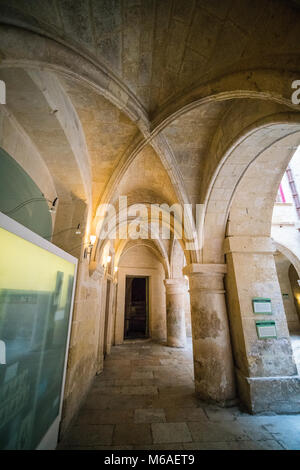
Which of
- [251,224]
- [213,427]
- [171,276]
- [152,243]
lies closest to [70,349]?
[213,427]

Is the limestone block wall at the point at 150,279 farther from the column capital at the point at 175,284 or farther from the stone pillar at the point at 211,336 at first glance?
the stone pillar at the point at 211,336

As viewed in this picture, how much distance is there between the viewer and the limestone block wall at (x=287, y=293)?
10711mm

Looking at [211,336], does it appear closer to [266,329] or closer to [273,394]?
[266,329]

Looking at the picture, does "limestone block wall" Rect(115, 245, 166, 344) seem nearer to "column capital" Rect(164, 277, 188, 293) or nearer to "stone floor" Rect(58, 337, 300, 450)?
"column capital" Rect(164, 277, 188, 293)

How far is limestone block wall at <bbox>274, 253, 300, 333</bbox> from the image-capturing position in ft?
35.1

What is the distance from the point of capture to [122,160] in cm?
338

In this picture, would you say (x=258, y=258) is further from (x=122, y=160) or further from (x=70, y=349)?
(x=70, y=349)

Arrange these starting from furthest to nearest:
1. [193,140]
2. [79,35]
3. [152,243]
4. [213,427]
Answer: [152,243] < [193,140] < [213,427] < [79,35]

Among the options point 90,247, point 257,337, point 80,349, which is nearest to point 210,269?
point 257,337

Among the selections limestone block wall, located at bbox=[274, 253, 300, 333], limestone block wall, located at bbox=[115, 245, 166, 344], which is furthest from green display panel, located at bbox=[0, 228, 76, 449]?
limestone block wall, located at bbox=[274, 253, 300, 333]

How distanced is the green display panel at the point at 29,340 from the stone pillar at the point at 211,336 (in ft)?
8.79

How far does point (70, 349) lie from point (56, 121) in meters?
3.09

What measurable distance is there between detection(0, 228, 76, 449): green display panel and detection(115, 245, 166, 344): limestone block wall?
7.36m

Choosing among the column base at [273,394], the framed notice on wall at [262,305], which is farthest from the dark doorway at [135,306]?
the column base at [273,394]
